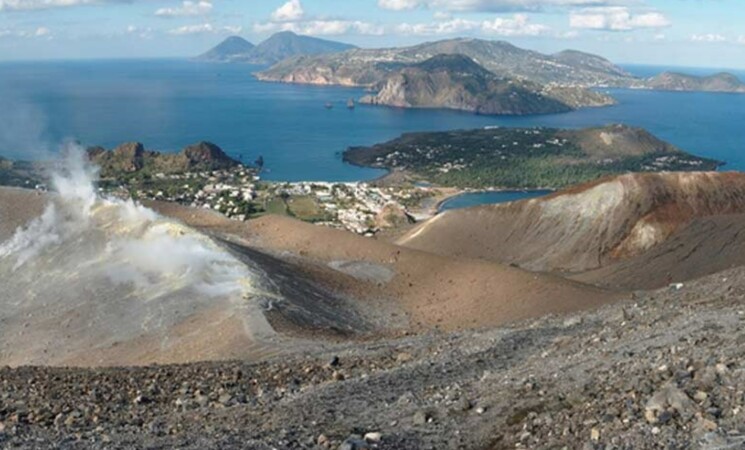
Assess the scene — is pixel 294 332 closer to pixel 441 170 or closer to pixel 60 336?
pixel 60 336

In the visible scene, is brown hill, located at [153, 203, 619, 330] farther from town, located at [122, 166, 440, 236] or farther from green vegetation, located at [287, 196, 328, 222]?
green vegetation, located at [287, 196, 328, 222]

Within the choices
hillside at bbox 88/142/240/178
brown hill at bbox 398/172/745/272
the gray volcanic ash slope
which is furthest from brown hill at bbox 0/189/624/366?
hillside at bbox 88/142/240/178

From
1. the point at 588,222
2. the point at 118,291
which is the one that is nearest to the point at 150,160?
the point at 588,222

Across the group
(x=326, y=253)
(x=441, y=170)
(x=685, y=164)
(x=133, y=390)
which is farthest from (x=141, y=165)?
(x=133, y=390)

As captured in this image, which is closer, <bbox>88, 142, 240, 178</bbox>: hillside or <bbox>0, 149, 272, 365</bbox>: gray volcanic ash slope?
<bbox>0, 149, 272, 365</bbox>: gray volcanic ash slope

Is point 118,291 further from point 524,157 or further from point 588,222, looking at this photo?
point 524,157

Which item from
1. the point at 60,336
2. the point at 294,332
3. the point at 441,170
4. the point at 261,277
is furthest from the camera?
the point at 441,170
